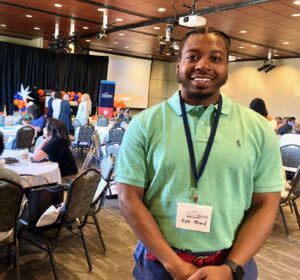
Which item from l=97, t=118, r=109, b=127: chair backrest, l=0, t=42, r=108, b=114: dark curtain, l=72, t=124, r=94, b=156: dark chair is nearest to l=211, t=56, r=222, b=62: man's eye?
l=72, t=124, r=94, b=156: dark chair

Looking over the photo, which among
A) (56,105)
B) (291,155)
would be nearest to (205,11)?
(291,155)

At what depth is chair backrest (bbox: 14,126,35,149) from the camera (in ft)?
19.4

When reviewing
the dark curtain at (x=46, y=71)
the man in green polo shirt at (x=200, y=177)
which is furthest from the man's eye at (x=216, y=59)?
the dark curtain at (x=46, y=71)

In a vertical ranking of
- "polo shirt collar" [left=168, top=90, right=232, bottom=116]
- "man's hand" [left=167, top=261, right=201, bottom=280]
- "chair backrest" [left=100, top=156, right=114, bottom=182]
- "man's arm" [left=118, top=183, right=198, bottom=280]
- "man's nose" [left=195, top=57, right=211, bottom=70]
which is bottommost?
"chair backrest" [left=100, top=156, right=114, bottom=182]

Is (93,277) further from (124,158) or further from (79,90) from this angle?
(79,90)

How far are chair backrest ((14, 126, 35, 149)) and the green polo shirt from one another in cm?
512

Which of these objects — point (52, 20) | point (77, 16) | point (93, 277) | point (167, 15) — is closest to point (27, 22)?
point (52, 20)

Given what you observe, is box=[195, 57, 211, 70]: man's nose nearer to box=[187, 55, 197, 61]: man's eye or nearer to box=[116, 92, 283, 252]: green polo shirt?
box=[187, 55, 197, 61]: man's eye

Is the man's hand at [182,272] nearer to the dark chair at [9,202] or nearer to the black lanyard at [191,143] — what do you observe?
the black lanyard at [191,143]

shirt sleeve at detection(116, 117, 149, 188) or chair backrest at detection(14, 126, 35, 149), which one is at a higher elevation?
shirt sleeve at detection(116, 117, 149, 188)

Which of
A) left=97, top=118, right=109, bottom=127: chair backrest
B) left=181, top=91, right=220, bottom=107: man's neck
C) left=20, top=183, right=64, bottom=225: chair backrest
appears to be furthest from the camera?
left=97, top=118, right=109, bottom=127: chair backrest

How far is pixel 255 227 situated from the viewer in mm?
1150

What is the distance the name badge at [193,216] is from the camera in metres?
1.11

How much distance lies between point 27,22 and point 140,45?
439 centimetres
